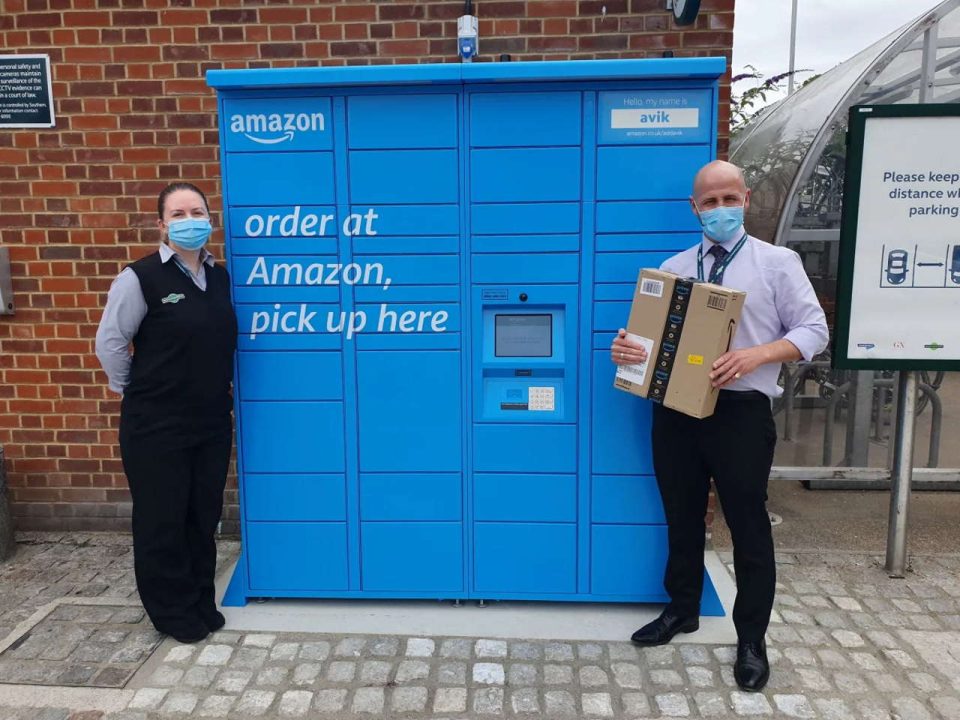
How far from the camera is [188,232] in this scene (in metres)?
2.79

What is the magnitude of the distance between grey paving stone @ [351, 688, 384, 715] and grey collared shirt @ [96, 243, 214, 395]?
1.56 meters

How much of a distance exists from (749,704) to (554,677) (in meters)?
0.73

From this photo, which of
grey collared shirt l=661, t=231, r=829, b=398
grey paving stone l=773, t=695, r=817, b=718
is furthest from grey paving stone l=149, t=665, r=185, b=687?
grey collared shirt l=661, t=231, r=829, b=398

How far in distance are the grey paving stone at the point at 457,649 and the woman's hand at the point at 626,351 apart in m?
1.36

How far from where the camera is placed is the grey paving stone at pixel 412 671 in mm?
2807

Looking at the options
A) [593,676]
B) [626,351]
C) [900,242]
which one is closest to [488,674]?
[593,676]

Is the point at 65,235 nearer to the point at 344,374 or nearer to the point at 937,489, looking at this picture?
the point at 344,374

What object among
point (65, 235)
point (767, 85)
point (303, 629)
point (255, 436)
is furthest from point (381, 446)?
point (767, 85)

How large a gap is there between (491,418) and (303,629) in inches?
49.6

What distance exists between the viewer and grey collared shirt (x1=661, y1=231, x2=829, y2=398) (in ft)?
8.65

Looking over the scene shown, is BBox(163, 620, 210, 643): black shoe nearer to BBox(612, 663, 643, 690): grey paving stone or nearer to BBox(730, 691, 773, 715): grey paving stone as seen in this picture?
BBox(612, 663, 643, 690): grey paving stone

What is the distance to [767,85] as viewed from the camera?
992 centimetres

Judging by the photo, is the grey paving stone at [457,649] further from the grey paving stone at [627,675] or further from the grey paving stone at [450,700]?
the grey paving stone at [627,675]

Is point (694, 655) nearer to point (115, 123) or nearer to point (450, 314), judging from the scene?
point (450, 314)
